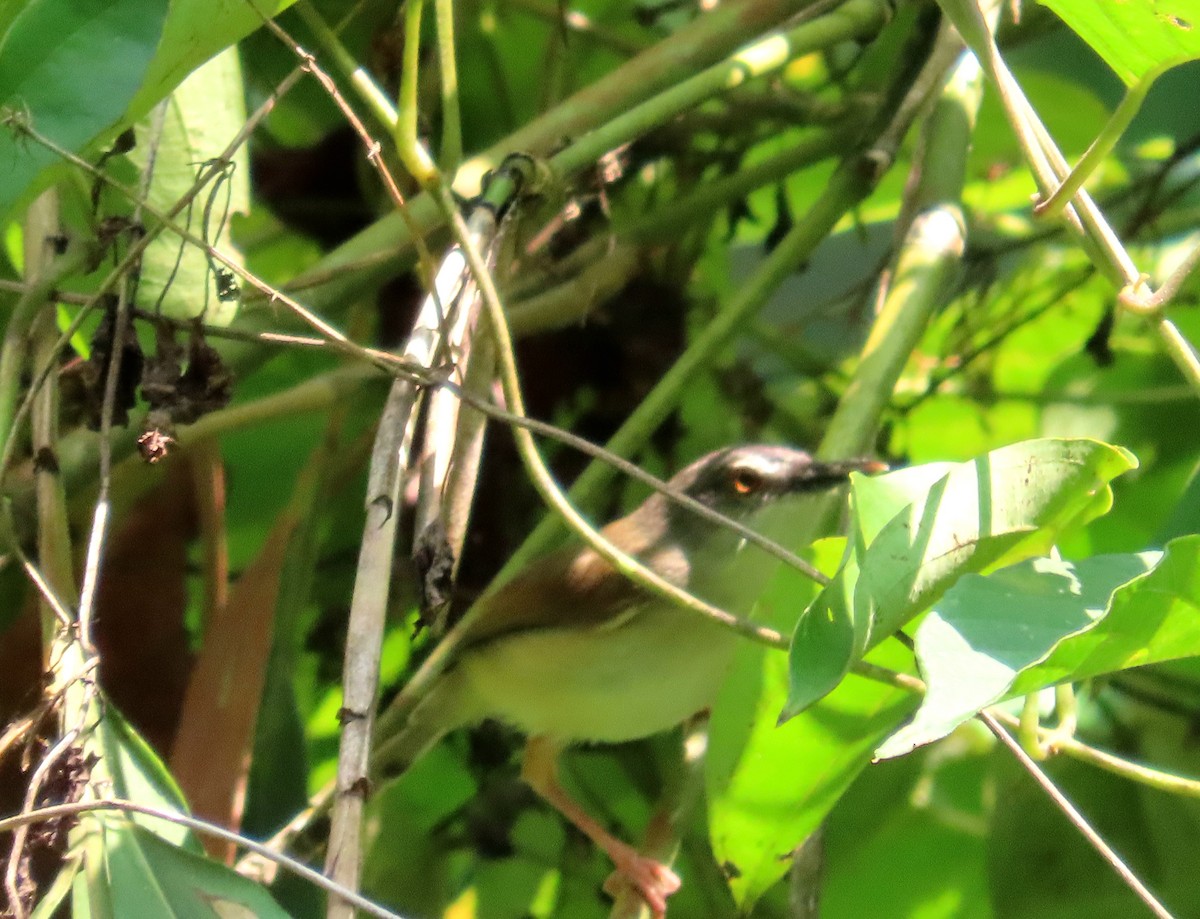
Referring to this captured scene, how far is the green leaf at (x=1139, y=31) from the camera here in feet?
4.28

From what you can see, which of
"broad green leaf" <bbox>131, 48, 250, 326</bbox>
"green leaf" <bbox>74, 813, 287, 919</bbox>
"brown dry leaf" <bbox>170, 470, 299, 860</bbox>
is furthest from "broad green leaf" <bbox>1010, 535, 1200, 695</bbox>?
"brown dry leaf" <bbox>170, 470, 299, 860</bbox>

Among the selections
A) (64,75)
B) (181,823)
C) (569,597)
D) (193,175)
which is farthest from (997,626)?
(569,597)

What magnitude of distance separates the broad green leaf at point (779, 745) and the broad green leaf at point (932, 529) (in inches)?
12.4

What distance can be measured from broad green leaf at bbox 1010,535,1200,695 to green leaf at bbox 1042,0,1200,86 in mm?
496

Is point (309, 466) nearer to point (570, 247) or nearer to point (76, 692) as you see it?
point (570, 247)

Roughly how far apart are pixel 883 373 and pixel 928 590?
77cm

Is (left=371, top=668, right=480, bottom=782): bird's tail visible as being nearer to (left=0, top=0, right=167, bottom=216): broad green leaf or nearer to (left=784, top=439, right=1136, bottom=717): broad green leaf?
(left=0, top=0, right=167, bottom=216): broad green leaf

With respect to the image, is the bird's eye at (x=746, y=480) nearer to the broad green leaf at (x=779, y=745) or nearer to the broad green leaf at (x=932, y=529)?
the broad green leaf at (x=779, y=745)

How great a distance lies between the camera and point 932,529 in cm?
124

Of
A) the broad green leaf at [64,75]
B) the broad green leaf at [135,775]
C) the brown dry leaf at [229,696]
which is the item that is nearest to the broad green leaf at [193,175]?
the broad green leaf at [64,75]

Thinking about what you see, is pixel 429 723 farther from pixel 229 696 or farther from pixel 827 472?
pixel 827 472

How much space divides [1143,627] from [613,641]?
1500 mm

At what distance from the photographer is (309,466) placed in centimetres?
274

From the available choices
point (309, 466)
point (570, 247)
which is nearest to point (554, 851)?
point (309, 466)
